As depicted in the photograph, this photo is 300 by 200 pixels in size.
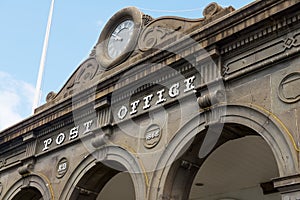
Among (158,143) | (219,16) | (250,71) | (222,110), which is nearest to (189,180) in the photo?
(158,143)

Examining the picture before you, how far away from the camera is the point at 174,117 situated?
42.4 ft

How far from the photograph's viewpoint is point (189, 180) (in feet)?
42.2

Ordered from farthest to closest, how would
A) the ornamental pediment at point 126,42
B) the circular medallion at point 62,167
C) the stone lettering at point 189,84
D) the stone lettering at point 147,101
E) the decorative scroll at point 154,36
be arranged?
1. the circular medallion at point 62,167
2. the decorative scroll at point 154,36
3. the stone lettering at point 147,101
4. the ornamental pediment at point 126,42
5. the stone lettering at point 189,84

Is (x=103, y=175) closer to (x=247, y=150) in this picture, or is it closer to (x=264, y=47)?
(x=247, y=150)

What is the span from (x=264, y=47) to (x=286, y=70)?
2.68ft

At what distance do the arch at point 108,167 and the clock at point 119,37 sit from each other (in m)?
2.64

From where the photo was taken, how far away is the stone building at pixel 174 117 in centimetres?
1105

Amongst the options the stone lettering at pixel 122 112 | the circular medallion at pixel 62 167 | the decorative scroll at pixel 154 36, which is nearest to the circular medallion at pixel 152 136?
the stone lettering at pixel 122 112

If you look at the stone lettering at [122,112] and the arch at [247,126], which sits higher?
the stone lettering at [122,112]

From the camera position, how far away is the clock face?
50.5 ft

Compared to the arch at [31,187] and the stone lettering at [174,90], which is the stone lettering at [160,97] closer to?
the stone lettering at [174,90]

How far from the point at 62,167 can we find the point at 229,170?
15.8ft

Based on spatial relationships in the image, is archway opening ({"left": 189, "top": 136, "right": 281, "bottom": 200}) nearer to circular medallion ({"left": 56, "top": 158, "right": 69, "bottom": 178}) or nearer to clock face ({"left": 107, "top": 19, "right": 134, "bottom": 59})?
circular medallion ({"left": 56, "top": 158, "right": 69, "bottom": 178})

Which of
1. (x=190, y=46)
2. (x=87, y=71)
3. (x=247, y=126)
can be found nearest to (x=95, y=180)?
(x=87, y=71)
